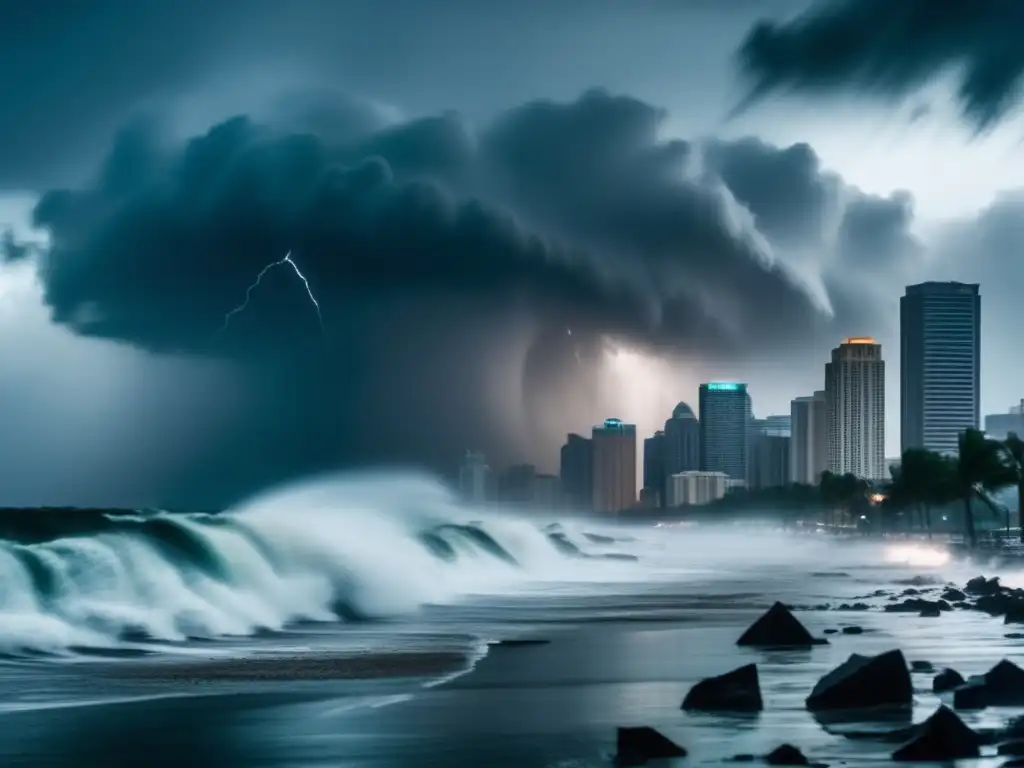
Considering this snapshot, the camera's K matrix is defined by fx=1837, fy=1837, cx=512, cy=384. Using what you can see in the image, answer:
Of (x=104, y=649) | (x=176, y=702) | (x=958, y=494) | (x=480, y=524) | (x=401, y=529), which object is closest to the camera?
(x=176, y=702)

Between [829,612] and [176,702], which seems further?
[829,612]

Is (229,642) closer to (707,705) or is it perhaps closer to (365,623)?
(365,623)

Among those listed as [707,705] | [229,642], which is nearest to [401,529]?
[229,642]

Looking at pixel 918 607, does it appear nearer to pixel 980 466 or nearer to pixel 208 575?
pixel 208 575

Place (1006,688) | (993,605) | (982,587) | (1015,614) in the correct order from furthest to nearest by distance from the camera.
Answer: (982,587), (993,605), (1015,614), (1006,688)

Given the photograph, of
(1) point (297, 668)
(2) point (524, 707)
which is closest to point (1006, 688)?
(2) point (524, 707)

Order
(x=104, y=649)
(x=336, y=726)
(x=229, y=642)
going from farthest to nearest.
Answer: (x=229, y=642)
(x=104, y=649)
(x=336, y=726)
